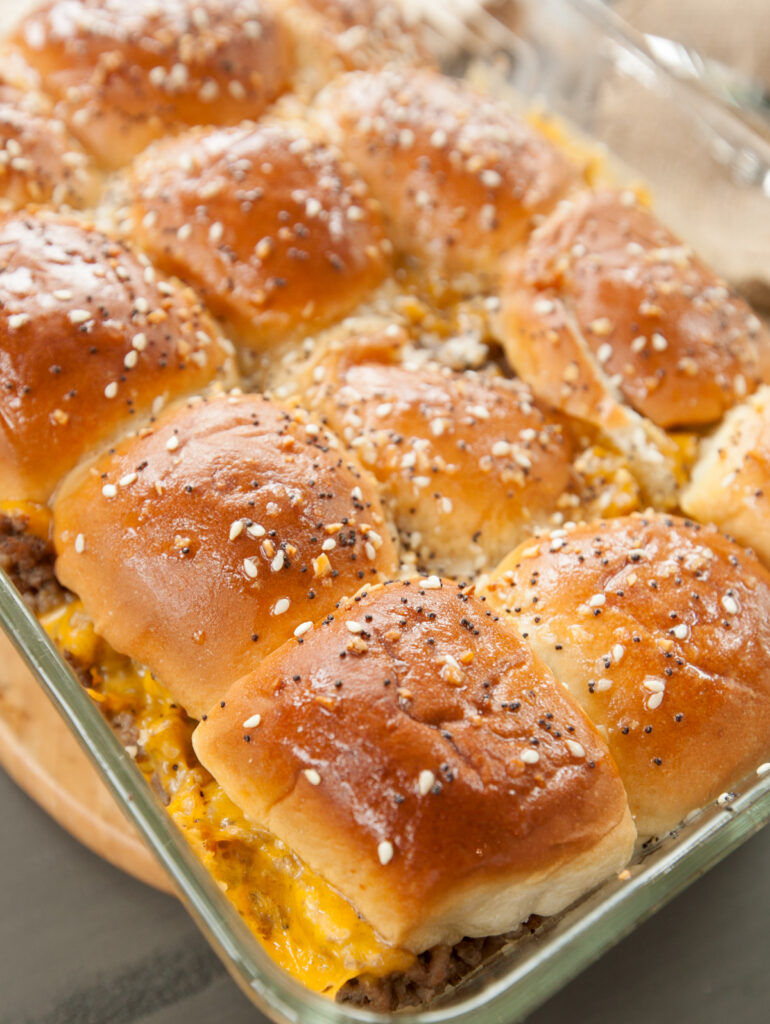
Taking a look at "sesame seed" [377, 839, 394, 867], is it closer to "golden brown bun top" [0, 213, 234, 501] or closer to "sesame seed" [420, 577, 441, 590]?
"sesame seed" [420, 577, 441, 590]

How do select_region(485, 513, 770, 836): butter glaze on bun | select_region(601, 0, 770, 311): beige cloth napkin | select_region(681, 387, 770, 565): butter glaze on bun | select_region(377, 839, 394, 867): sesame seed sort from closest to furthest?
select_region(377, 839, 394, 867): sesame seed, select_region(485, 513, 770, 836): butter glaze on bun, select_region(681, 387, 770, 565): butter glaze on bun, select_region(601, 0, 770, 311): beige cloth napkin

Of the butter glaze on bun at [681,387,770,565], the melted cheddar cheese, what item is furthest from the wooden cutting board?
the butter glaze on bun at [681,387,770,565]

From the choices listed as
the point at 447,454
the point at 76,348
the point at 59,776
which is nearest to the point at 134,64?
the point at 76,348

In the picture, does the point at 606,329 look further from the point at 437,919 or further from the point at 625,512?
the point at 437,919

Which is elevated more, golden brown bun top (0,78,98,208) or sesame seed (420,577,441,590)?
sesame seed (420,577,441,590)

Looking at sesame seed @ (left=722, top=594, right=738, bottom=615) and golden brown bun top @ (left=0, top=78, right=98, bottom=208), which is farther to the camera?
golden brown bun top @ (left=0, top=78, right=98, bottom=208)

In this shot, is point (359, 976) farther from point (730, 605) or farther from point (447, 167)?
A: point (447, 167)

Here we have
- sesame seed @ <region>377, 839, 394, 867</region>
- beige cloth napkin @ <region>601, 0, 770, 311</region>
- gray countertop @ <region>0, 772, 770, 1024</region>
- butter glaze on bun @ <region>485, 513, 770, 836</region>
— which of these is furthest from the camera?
beige cloth napkin @ <region>601, 0, 770, 311</region>

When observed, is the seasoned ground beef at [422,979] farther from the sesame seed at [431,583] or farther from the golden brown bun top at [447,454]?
the golden brown bun top at [447,454]
